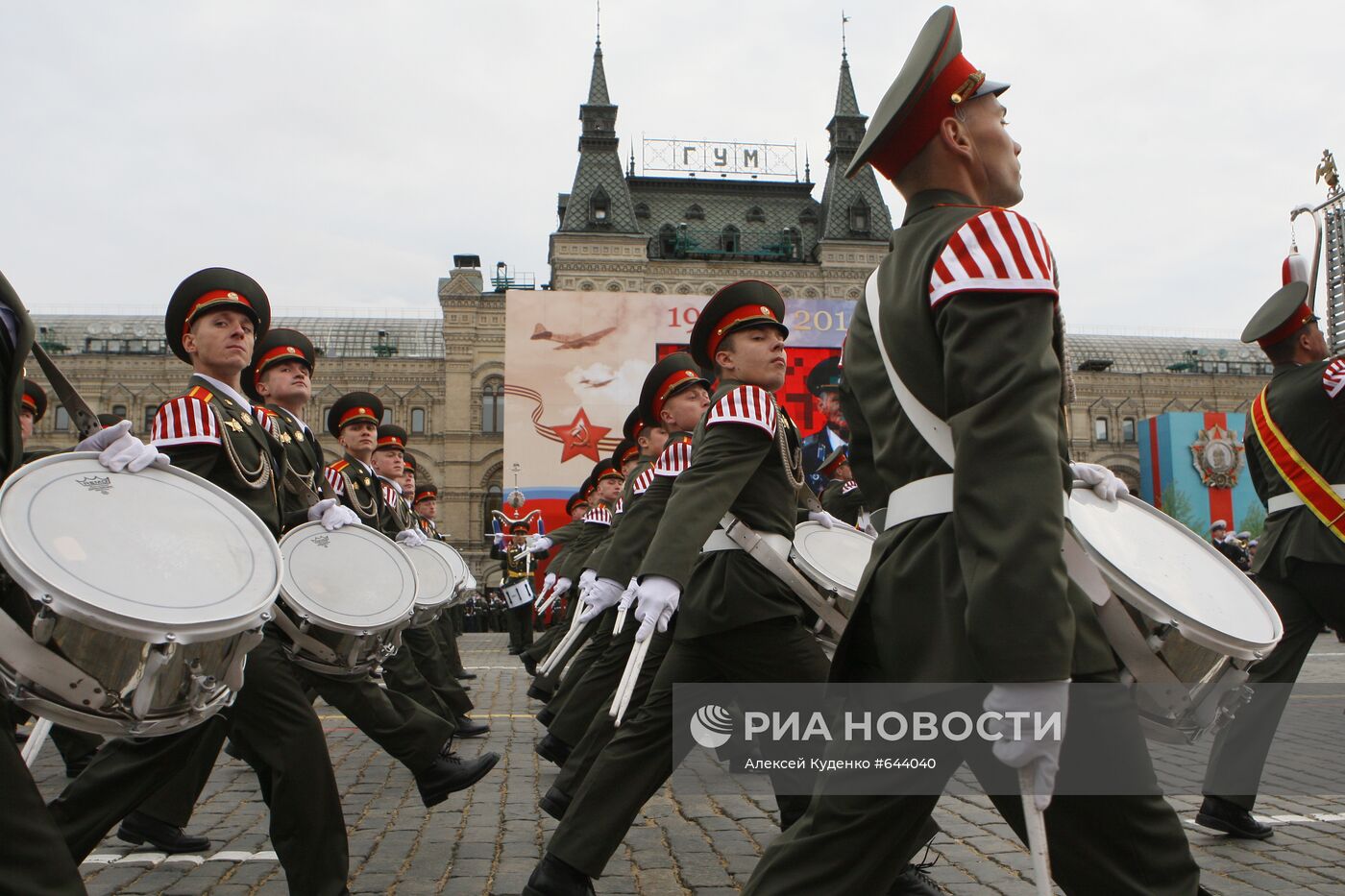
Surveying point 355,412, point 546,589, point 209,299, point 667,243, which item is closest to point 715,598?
point 209,299

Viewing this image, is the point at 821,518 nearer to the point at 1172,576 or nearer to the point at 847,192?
the point at 1172,576

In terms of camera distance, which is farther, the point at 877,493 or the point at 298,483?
the point at 298,483

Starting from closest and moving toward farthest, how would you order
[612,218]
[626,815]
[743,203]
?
[626,815]
[612,218]
[743,203]

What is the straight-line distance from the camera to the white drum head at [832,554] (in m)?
4.29

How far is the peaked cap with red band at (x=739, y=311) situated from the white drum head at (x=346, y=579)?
5.15 feet

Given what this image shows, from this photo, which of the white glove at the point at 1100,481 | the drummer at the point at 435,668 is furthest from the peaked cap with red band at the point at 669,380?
the white glove at the point at 1100,481

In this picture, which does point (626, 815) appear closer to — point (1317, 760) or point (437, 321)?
point (1317, 760)

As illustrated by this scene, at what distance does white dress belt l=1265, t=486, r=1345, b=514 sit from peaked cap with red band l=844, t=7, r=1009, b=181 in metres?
3.24

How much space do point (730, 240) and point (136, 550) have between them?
5894 cm

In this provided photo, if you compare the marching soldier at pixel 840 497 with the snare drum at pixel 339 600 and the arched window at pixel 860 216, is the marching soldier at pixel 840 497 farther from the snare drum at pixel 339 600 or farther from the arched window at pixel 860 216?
the arched window at pixel 860 216

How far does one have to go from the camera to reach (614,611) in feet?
19.8

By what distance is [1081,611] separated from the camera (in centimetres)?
213

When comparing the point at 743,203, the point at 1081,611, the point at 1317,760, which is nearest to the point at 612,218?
the point at 743,203

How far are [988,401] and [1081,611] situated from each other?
1.61ft
